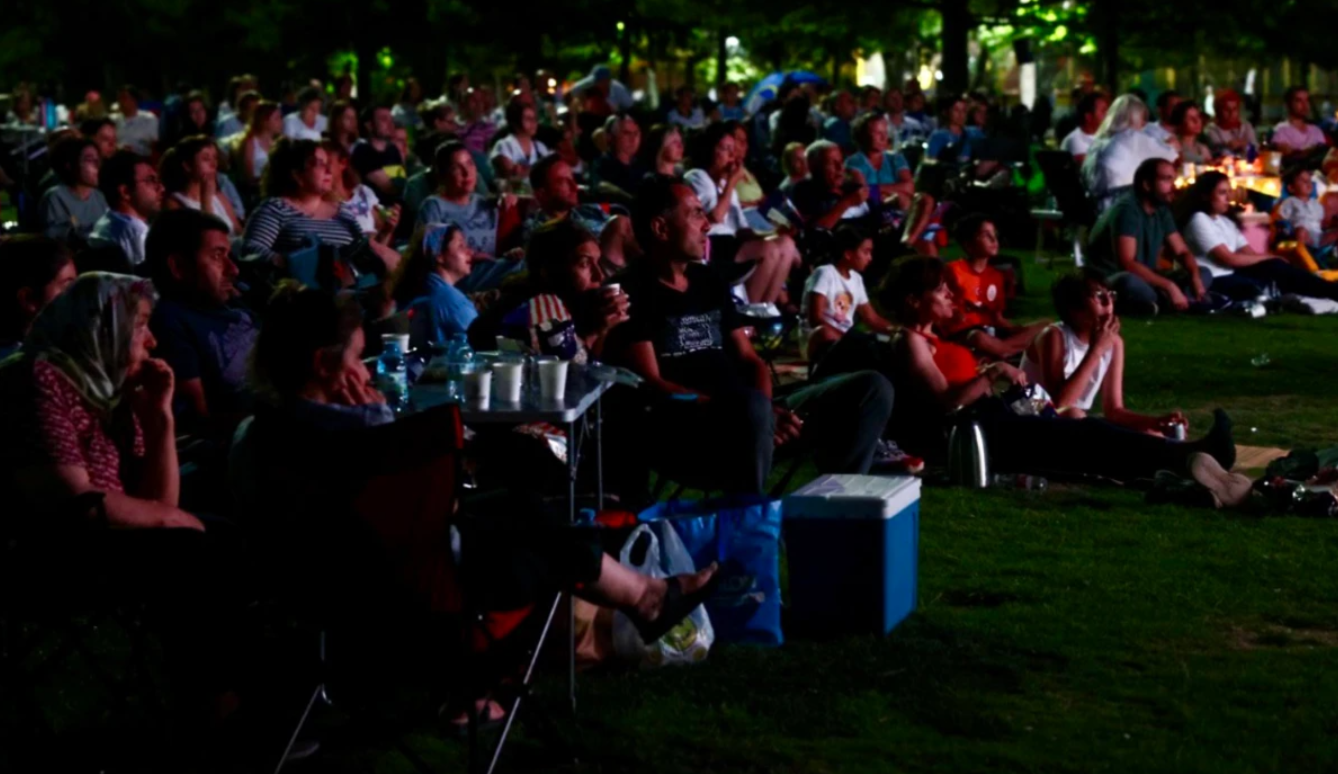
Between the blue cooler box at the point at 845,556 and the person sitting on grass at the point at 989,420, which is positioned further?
the person sitting on grass at the point at 989,420

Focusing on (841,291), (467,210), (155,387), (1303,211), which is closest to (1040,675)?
(155,387)

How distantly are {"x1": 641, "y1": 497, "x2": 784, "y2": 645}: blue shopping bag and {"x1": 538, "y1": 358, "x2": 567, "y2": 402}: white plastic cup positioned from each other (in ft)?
1.49

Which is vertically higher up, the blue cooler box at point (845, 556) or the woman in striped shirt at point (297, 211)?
the woman in striped shirt at point (297, 211)

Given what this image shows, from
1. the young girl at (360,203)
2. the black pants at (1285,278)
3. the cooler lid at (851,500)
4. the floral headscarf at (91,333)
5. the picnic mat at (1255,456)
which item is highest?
the floral headscarf at (91,333)

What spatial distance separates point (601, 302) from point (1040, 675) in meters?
2.14

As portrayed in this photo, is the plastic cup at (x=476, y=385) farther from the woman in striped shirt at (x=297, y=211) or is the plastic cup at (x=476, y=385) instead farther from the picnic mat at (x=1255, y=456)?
the woman in striped shirt at (x=297, y=211)

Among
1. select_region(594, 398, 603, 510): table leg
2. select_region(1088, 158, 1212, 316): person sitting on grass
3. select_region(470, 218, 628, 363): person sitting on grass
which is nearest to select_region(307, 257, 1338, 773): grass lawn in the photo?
select_region(594, 398, 603, 510): table leg

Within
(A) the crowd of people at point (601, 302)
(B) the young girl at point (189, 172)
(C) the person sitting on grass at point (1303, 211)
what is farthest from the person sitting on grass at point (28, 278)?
(C) the person sitting on grass at point (1303, 211)

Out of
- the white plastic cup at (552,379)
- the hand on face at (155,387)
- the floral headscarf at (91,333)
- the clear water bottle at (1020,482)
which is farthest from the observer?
the clear water bottle at (1020,482)

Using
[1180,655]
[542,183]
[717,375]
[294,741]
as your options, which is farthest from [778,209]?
[294,741]

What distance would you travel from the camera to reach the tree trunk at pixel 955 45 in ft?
110

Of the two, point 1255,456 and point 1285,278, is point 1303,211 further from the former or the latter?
point 1255,456

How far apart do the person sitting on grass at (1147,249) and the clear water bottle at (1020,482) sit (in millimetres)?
5970

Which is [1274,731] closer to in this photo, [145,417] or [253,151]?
[145,417]
